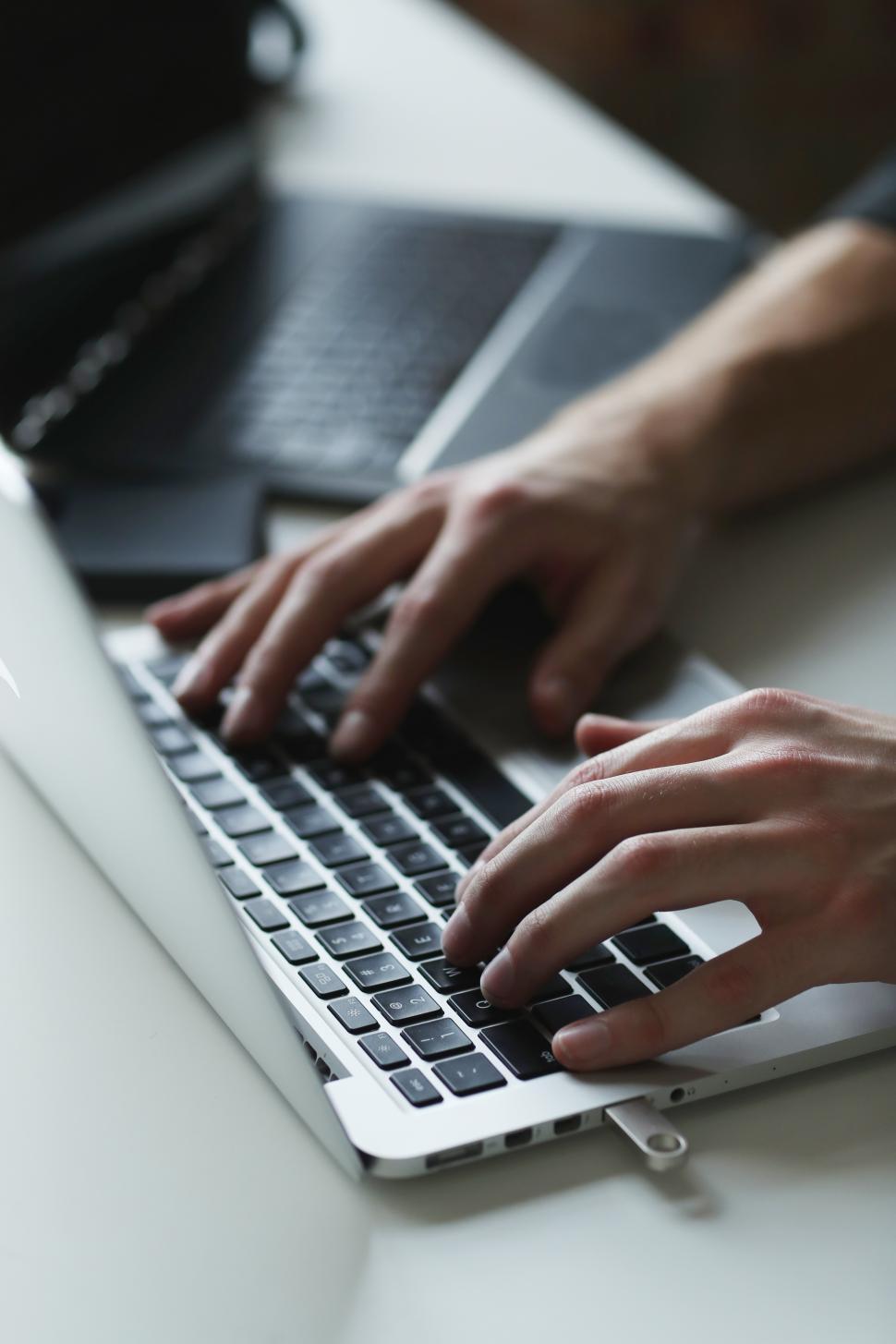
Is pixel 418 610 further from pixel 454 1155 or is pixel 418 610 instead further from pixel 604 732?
pixel 454 1155

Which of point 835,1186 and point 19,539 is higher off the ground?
point 19,539

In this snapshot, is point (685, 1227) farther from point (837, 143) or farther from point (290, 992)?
point (837, 143)

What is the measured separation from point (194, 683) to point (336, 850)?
0.49 feet

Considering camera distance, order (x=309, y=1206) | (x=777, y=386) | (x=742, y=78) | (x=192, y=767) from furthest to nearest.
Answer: (x=742, y=78) < (x=777, y=386) < (x=192, y=767) < (x=309, y=1206)

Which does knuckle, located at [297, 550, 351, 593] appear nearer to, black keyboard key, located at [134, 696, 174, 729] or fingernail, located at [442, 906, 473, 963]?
black keyboard key, located at [134, 696, 174, 729]

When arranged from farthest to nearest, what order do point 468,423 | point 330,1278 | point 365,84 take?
point 365,84 < point 468,423 < point 330,1278

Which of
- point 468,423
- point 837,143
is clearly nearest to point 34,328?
point 468,423

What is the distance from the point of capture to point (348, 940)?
55cm

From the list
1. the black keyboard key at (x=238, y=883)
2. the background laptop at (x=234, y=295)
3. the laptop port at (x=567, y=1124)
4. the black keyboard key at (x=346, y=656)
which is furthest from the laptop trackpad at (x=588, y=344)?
the laptop port at (x=567, y=1124)

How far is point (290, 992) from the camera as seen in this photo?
1.73ft

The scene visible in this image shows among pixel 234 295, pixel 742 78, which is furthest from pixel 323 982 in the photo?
pixel 742 78

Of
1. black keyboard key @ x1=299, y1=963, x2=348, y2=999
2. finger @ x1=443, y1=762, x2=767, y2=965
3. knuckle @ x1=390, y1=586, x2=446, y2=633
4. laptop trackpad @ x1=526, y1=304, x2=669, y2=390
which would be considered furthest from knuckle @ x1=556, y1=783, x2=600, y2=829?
laptop trackpad @ x1=526, y1=304, x2=669, y2=390

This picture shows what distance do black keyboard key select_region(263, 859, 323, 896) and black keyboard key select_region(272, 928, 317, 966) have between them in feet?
0.09

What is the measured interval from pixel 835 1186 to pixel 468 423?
57cm
